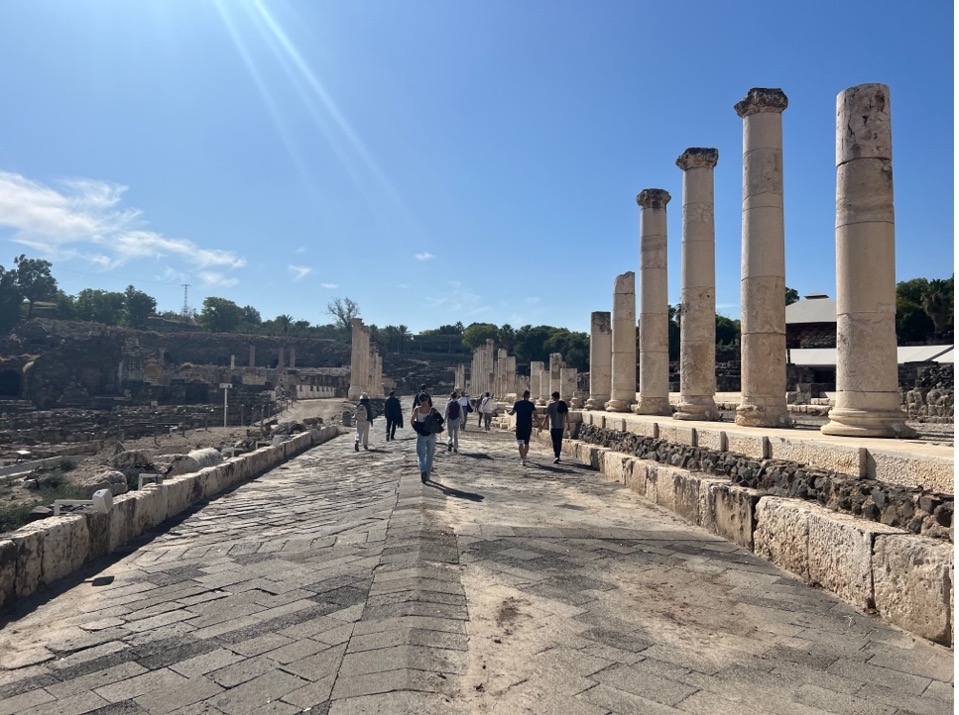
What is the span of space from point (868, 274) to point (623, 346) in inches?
384

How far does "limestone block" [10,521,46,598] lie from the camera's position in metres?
4.98

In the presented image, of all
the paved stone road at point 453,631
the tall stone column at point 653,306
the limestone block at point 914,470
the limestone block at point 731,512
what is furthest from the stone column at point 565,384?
the limestone block at point 914,470

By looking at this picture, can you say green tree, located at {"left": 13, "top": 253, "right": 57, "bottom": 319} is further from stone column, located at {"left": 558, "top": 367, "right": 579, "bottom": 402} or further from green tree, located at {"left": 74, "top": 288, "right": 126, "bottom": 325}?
stone column, located at {"left": 558, "top": 367, "right": 579, "bottom": 402}

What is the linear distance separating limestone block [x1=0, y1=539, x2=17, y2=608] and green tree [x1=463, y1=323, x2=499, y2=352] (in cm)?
8307

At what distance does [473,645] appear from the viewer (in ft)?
12.1

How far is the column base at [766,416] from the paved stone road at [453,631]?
363 centimetres

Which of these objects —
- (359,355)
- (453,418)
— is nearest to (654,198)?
(453,418)

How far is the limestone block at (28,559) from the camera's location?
498cm

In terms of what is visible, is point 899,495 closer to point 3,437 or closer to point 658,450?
point 658,450

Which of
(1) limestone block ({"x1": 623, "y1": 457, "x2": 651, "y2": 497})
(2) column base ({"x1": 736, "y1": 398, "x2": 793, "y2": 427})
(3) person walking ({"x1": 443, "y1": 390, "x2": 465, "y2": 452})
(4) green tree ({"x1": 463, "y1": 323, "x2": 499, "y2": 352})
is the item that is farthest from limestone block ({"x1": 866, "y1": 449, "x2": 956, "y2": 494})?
(4) green tree ({"x1": 463, "y1": 323, "x2": 499, "y2": 352})

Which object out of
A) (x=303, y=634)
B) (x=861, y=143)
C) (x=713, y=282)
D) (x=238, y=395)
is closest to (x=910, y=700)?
(x=303, y=634)

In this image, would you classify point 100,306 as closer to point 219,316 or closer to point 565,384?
point 219,316

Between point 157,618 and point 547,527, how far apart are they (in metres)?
3.62

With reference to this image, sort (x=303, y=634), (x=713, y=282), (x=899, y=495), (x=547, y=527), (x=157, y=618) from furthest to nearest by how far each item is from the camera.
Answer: (x=713, y=282) → (x=547, y=527) → (x=899, y=495) → (x=157, y=618) → (x=303, y=634)
